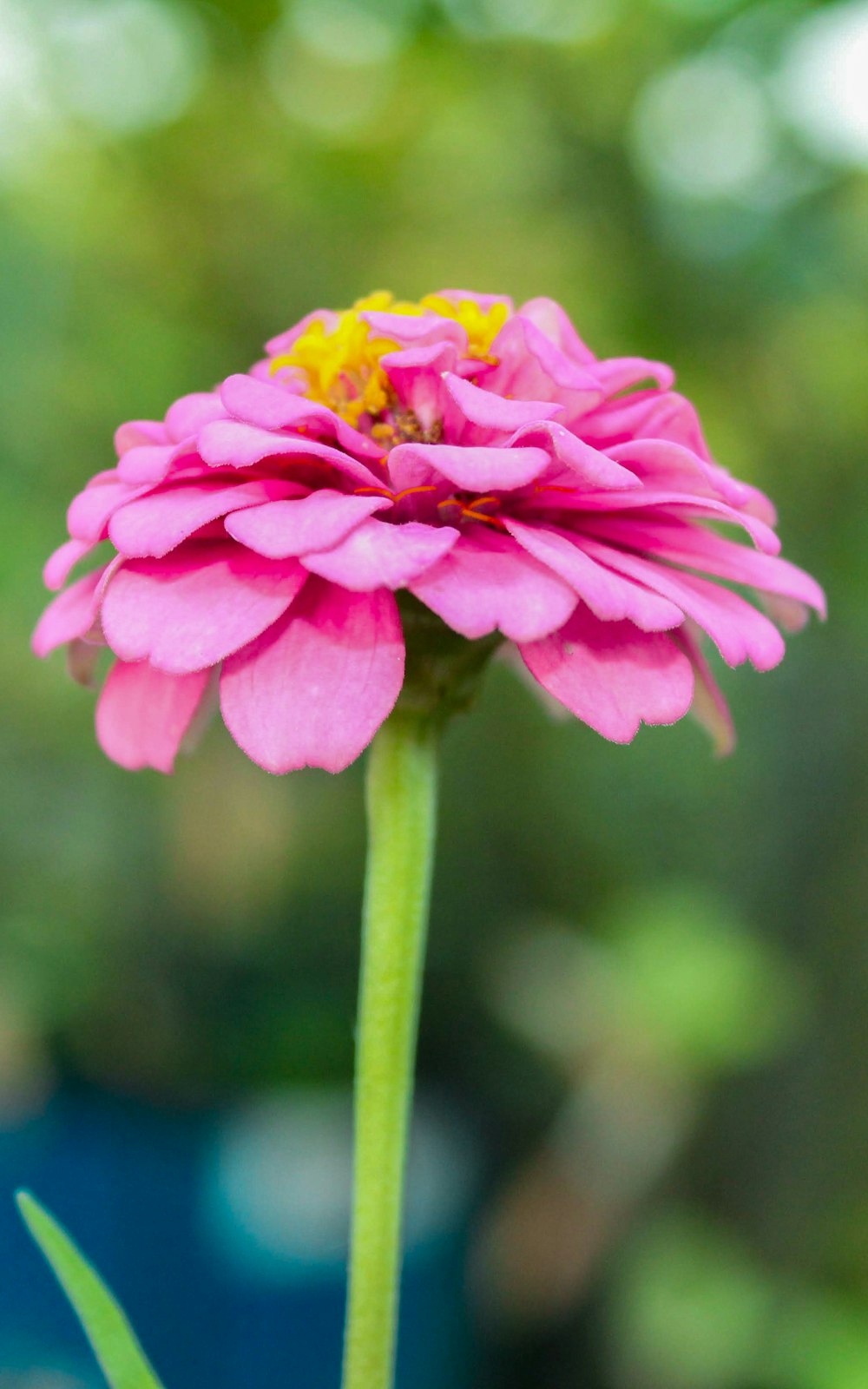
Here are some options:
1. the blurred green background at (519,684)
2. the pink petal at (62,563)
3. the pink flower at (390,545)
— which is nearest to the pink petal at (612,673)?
the pink flower at (390,545)

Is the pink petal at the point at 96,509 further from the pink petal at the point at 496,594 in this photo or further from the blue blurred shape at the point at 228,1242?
the blue blurred shape at the point at 228,1242

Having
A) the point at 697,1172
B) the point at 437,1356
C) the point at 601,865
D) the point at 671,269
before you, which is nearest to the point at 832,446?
the point at 671,269

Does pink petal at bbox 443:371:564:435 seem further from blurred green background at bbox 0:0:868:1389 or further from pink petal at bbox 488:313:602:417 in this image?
blurred green background at bbox 0:0:868:1389

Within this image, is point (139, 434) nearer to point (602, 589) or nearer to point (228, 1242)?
point (602, 589)

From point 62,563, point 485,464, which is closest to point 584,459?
point 485,464

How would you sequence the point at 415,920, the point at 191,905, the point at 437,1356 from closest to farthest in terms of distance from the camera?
the point at 415,920 < the point at 437,1356 < the point at 191,905

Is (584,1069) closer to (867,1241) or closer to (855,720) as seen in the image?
(867,1241)
